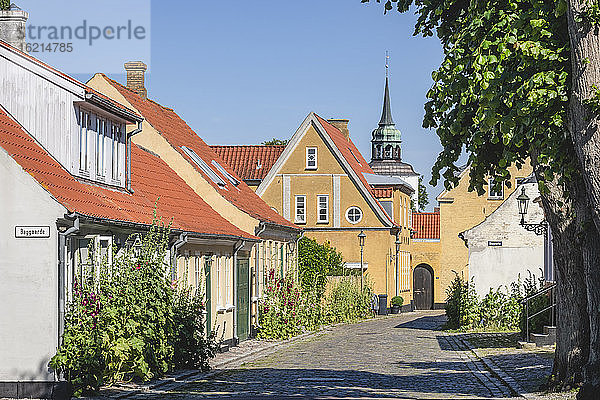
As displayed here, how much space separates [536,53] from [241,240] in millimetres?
15727

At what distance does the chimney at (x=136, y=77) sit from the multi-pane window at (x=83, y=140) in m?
15.4

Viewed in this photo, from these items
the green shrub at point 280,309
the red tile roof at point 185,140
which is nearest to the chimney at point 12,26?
the red tile roof at point 185,140

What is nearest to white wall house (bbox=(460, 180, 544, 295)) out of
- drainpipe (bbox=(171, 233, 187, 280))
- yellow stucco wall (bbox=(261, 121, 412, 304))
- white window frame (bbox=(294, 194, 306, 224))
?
yellow stucco wall (bbox=(261, 121, 412, 304))

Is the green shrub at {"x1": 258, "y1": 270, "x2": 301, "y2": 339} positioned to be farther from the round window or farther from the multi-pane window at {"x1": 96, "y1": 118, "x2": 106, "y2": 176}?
the round window

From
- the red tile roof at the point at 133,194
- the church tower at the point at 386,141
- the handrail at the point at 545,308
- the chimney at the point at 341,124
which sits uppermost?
the church tower at the point at 386,141

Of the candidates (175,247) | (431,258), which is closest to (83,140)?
(175,247)

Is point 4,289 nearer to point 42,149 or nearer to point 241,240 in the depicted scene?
point 42,149

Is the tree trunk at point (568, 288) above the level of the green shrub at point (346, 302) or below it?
above

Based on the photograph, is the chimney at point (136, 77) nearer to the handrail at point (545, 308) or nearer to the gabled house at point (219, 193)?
the gabled house at point (219, 193)

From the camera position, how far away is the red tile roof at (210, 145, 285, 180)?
173 feet

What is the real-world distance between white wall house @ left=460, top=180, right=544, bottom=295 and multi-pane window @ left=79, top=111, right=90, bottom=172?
64.6 feet

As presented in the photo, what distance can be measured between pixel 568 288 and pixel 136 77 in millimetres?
21856

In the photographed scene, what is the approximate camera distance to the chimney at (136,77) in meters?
33.5

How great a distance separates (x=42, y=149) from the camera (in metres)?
17.1
